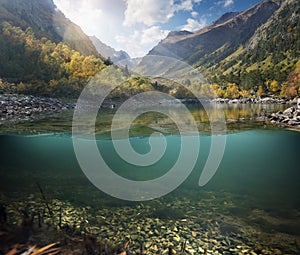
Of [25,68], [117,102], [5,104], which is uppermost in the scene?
[25,68]

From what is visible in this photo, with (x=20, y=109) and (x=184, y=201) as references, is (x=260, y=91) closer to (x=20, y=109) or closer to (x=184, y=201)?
(x=20, y=109)

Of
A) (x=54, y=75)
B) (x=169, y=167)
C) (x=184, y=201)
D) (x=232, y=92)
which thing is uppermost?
(x=232, y=92)

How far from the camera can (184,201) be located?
1076 centimetres

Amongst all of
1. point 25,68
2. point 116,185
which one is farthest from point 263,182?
point 25,68

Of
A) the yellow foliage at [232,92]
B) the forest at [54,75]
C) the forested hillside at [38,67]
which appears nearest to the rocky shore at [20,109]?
the forest at [54,75]

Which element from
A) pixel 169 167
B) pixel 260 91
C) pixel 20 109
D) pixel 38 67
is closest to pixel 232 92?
pixel 260 91

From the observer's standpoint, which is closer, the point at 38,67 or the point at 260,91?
the point at 38,67

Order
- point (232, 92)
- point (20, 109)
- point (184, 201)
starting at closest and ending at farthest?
point (184, 201) < point (20, 109) < point (232, 92)

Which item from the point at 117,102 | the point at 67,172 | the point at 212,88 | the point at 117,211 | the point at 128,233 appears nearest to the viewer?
the point at 128,233

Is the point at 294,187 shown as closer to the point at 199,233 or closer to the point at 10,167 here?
the point at 199,233

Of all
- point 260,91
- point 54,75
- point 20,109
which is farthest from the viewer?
point 260,91

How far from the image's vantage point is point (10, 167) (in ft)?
49.0

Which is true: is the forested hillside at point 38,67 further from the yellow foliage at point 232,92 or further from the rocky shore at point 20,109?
the yellow foliage at point 232,92

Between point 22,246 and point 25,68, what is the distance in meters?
102
